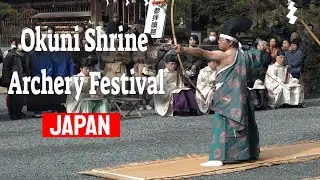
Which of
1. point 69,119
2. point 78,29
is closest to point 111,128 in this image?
point 69,119

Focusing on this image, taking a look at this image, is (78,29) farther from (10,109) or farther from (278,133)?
(278,133)

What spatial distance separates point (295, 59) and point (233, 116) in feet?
21.6

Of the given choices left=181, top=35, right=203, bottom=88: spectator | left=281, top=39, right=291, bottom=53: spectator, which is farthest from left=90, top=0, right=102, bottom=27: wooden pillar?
left=281, top=39, right=291, bottom=53: spectator

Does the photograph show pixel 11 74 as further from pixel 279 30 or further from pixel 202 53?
pixel 279 30

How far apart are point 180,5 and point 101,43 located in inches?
108

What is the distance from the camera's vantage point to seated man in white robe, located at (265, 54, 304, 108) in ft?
42.4

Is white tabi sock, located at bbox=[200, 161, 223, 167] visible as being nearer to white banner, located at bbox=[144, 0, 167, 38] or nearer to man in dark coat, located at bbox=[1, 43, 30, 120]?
man in dark coat, located at bbox=[1, 43, 30, 120]

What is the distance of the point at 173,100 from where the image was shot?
11797 mm

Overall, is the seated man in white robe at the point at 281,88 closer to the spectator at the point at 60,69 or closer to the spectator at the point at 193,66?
the spectator at the point at 193,66

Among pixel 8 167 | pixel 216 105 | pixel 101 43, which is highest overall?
pixel 101 43

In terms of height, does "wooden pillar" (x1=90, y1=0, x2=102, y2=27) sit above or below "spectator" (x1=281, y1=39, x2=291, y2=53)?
above

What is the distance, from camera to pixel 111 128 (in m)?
10.2

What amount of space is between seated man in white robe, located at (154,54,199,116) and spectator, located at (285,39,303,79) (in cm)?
256

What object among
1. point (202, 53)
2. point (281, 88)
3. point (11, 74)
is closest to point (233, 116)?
point (202, 53)
